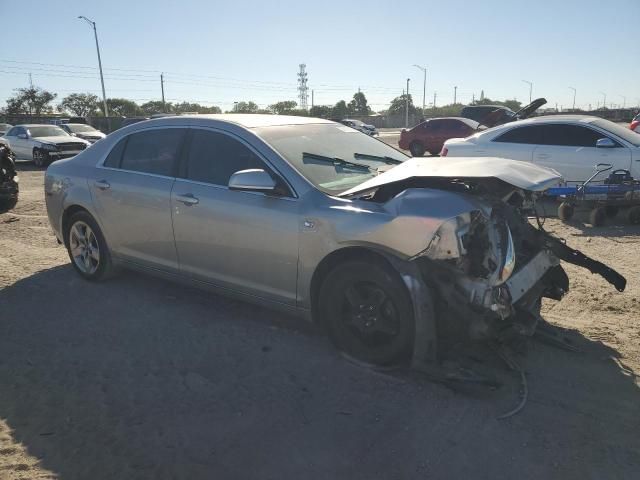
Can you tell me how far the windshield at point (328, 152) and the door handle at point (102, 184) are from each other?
176 centimetres

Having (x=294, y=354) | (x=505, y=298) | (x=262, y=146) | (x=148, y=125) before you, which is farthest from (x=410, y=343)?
(x=148, y=125)

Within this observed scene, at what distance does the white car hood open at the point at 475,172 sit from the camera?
3.30 m

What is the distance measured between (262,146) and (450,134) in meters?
17.0

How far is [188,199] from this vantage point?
4.27 m

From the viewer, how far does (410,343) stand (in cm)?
330

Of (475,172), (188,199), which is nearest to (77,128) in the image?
(188,199)

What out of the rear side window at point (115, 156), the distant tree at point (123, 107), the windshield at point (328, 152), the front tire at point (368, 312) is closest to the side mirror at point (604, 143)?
the windshield at point (328, 152)

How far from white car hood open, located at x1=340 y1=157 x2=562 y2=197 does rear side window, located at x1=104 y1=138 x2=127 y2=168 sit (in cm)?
259

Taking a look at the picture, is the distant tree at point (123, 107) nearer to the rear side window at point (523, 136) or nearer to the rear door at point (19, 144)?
the rear door at point (19, 144)

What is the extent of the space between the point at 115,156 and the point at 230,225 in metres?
1.86

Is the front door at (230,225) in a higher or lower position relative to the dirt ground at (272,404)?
higher


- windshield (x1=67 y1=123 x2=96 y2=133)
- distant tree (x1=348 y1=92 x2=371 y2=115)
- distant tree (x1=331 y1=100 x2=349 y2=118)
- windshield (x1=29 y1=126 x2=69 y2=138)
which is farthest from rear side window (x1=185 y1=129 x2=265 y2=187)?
distant tree (x1=348 y1=92 x2=371 y2=115)

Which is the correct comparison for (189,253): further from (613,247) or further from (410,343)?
(613,247)

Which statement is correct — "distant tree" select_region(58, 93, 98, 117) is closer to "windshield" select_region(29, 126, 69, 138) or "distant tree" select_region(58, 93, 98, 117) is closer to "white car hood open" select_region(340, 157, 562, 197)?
"windshield" select_region(29, 126, 69, 138)
